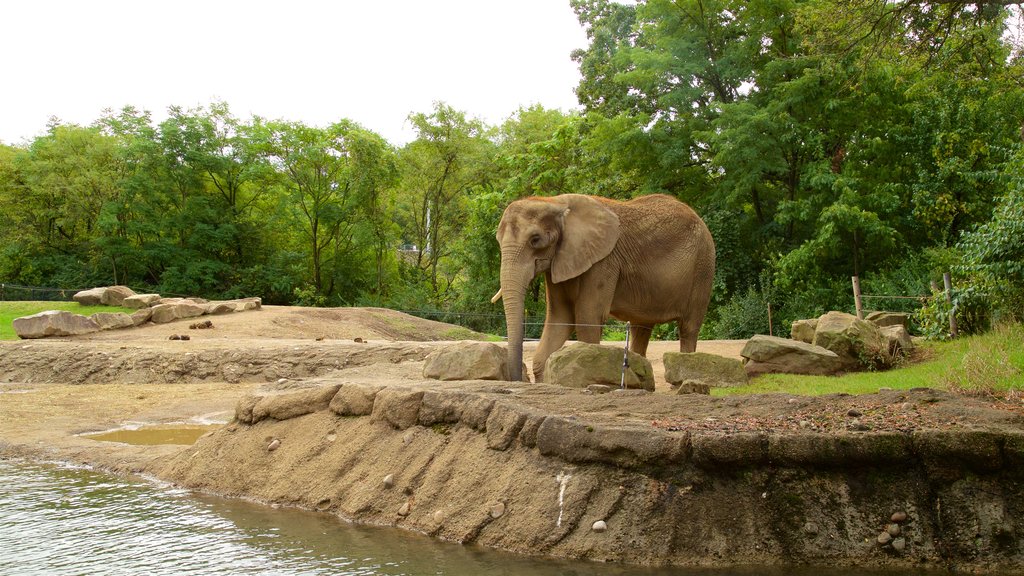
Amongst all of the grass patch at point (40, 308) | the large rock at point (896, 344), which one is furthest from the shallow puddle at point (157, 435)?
the grass patch at point (40, 308)

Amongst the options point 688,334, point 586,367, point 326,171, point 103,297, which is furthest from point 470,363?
point 326,171

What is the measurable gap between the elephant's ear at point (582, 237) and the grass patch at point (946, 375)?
2.38 metres

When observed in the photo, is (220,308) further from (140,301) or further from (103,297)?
(103,297)

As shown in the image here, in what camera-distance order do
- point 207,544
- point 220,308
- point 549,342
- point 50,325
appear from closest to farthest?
point 207,544 < point 549,342 < point 50,325 < point 220,308

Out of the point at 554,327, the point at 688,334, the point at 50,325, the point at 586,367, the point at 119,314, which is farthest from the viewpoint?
the point at 119,314

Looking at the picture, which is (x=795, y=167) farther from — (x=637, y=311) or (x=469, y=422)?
(x=469, y=422)

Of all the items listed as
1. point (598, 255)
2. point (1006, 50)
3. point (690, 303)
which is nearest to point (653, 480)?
point (598, 255)

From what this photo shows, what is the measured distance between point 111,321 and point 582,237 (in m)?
15.8

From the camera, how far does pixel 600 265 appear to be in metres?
10.9

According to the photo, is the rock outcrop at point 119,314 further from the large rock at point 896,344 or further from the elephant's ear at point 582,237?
the large rock at point 896,344

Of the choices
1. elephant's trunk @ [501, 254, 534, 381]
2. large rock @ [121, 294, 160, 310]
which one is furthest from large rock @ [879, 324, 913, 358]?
large rock @ [121, 294, 160, 310]

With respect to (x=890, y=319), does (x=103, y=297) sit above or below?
above

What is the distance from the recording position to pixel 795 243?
2370cm

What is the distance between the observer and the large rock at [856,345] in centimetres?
1281
